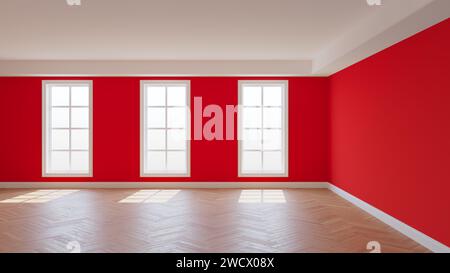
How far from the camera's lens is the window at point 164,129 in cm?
772

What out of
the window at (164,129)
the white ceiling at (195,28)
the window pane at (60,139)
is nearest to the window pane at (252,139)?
the window at (164,129)

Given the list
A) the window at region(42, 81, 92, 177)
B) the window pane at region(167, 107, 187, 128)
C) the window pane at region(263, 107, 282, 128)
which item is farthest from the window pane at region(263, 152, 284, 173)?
the window at region(42, 81, 92, 177)

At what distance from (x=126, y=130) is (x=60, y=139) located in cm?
142

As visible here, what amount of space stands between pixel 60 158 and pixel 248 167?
3907 millimetres

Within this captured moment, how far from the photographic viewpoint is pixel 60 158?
7.87 meters

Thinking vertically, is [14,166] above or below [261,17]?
below

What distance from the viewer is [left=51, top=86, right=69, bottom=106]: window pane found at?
786 cm

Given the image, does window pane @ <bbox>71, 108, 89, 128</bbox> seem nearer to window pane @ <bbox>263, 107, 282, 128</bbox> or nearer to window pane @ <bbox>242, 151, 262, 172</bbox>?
window pane @ <bbox>242, 151, 262, 172</bbox>

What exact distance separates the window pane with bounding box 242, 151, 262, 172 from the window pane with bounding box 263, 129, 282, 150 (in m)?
0.26

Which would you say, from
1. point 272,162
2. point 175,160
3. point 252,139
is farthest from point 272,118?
point 175,160

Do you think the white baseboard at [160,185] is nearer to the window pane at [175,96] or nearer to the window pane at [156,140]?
the window pane at [156,140]

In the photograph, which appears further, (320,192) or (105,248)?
(320,192)

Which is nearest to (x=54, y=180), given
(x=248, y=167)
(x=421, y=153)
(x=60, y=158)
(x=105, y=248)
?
(x=60, y=158)
